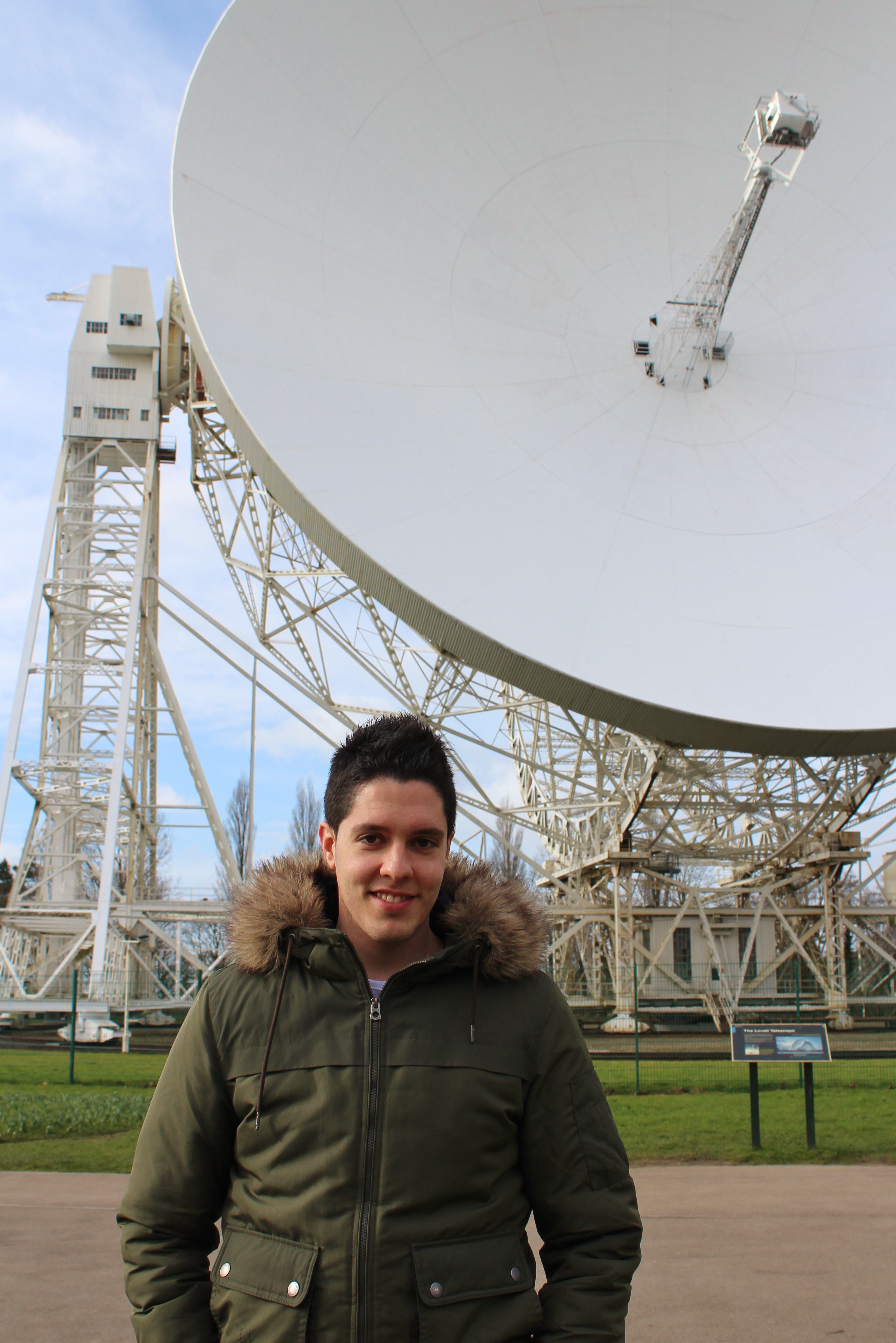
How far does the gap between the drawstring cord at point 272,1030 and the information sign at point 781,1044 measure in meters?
8.14

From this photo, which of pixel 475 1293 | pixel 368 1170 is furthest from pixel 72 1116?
pixel 475 1293

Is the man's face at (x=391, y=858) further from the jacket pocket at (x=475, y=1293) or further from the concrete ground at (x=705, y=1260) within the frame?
the concrete ground at (x=705, y=1260)

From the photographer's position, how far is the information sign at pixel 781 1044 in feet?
32.4

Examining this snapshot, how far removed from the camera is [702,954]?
33094 mm

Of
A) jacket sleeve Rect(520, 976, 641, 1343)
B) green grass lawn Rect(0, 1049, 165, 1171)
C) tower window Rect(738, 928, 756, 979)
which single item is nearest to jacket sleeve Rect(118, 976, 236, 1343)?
jacket sleeve Rect(520, 976, 641, 1343)

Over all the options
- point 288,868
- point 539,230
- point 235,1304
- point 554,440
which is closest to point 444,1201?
point 235,1304

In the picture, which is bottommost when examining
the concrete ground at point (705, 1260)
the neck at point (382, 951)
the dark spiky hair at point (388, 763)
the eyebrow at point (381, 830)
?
the concrete ground at point (705, 1260)

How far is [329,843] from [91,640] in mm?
26112

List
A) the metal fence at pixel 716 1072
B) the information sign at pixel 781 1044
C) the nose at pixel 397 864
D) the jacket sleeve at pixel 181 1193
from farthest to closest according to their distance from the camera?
1. the metal fence at pixel 716 1072
2. the information sign at pixel 781 1044
3. the nose at pixel 397 864
4. the jacket sleeve at pixel 181 1193

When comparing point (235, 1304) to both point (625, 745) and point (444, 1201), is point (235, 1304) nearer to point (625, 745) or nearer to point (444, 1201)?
point (444, 1201)

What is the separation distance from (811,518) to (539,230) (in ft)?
22.9

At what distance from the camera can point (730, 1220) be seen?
6.99 metres

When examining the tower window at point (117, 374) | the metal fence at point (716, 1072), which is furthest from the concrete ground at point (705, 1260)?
the tower window at point (117, 374)

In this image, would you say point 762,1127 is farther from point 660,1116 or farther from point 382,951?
point 382,951
